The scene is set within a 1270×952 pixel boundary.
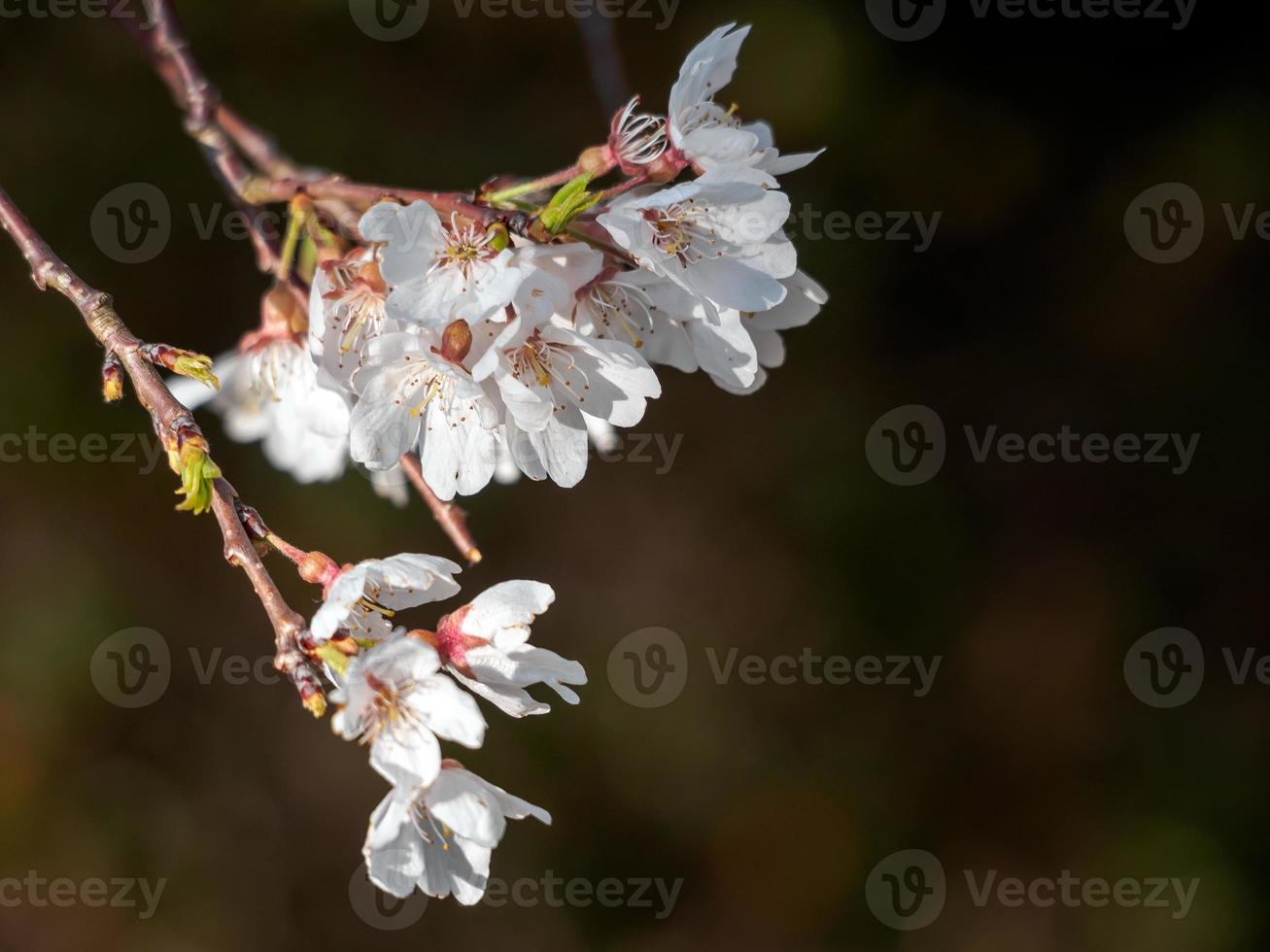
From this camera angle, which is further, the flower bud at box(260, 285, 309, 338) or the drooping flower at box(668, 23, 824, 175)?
the flower bud at box(260, 285, 309, 338)

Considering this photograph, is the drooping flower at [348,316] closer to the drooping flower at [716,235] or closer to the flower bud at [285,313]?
the flower bud at [285,313]

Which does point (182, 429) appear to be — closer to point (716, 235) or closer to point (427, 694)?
point (427, 694)

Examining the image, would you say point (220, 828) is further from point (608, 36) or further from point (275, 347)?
point (608, 36)

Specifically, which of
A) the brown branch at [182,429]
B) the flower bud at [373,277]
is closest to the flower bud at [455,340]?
the flower bud at [373,277]

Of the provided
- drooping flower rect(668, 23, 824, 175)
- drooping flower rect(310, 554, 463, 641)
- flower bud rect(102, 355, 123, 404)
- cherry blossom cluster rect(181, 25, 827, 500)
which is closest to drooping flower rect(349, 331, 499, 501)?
cherry blossom cluster rect(181, 25, 827, 500)

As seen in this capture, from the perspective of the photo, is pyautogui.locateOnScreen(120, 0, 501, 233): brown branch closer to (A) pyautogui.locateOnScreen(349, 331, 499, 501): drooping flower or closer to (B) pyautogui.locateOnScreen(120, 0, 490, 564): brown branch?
(B) pyautogui.locateOnScreen(120, 0, 490, 564): brown branch

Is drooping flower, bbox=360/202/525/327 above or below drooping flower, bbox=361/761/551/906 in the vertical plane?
above

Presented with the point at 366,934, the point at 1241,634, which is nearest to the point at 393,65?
the point at 366,934
